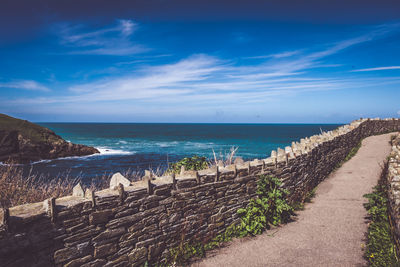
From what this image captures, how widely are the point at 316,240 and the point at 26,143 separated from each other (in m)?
30.1

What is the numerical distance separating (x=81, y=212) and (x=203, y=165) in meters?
5.14

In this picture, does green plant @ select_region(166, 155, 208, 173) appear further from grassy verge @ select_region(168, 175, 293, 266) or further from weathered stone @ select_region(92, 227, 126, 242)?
weathered stone @ select_region(92, 227, 126, 242)

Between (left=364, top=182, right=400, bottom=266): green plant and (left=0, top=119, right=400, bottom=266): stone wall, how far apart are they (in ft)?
8.13

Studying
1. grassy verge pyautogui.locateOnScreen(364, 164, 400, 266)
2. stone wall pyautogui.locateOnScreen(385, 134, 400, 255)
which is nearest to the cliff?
grassy verge pyautogui.locateOnScreen(364, 164, 400, 266)

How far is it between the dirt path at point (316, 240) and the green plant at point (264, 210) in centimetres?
24

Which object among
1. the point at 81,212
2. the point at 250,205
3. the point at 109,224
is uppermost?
the point at 81,212

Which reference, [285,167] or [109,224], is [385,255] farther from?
[109,224]

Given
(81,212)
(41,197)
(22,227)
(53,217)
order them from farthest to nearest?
1. (41,197)
2. (81,212)
3. (53,217)
4. (22,227)

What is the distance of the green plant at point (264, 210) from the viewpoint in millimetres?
5927

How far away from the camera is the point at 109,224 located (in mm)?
3932

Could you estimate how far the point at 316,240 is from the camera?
217 inches

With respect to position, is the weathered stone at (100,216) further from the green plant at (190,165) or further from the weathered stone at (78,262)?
the green plant at (190,165)

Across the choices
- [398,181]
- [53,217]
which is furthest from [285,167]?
[53,217]

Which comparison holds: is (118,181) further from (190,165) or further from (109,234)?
(190,165)
